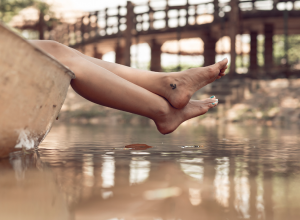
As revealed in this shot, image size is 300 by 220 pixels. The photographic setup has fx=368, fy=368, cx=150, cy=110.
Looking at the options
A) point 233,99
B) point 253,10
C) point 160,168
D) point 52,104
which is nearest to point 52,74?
point 52,104

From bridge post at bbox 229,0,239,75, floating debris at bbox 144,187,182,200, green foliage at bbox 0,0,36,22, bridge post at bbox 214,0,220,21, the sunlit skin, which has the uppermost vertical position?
green foliage at bbox 0,0,36,22

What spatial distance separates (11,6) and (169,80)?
15.3 meters

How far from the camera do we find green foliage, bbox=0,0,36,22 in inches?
597

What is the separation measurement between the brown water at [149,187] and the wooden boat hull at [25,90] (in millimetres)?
118

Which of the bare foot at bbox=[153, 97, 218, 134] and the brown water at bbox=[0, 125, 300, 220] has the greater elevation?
the bare foot at bbox=[153, 97, 218, 134]

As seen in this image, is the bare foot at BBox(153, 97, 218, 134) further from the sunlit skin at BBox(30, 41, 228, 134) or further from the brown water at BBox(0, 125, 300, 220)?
the brown water at BBox(0, 125, 300, 220)

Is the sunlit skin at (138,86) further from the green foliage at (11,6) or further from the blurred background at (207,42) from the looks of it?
the green foliage at (11,6)

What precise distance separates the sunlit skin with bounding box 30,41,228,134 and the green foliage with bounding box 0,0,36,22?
47.3ft

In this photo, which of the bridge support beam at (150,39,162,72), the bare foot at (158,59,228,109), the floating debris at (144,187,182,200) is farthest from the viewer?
the bridge support beam at (150,39,162,72)

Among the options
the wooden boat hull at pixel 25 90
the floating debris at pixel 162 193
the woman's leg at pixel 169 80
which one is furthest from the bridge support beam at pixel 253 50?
the floating debris at pixel 162 193

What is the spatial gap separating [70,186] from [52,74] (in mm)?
817

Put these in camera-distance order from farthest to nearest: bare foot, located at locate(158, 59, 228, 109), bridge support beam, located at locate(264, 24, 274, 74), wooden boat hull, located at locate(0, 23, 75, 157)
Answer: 1. bridge support beam, located at locate(264, 24, 274, 74)
2. bare foot, located at locate(158, 59, 228, 109)
3. wooden boat hull, located at locate(0, 23, 75, 157)

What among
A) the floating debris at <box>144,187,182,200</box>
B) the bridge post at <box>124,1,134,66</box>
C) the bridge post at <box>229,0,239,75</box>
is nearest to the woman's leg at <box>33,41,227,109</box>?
the floating debris at <box>144,187,182,200</box>

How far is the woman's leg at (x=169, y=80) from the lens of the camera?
2.23m
